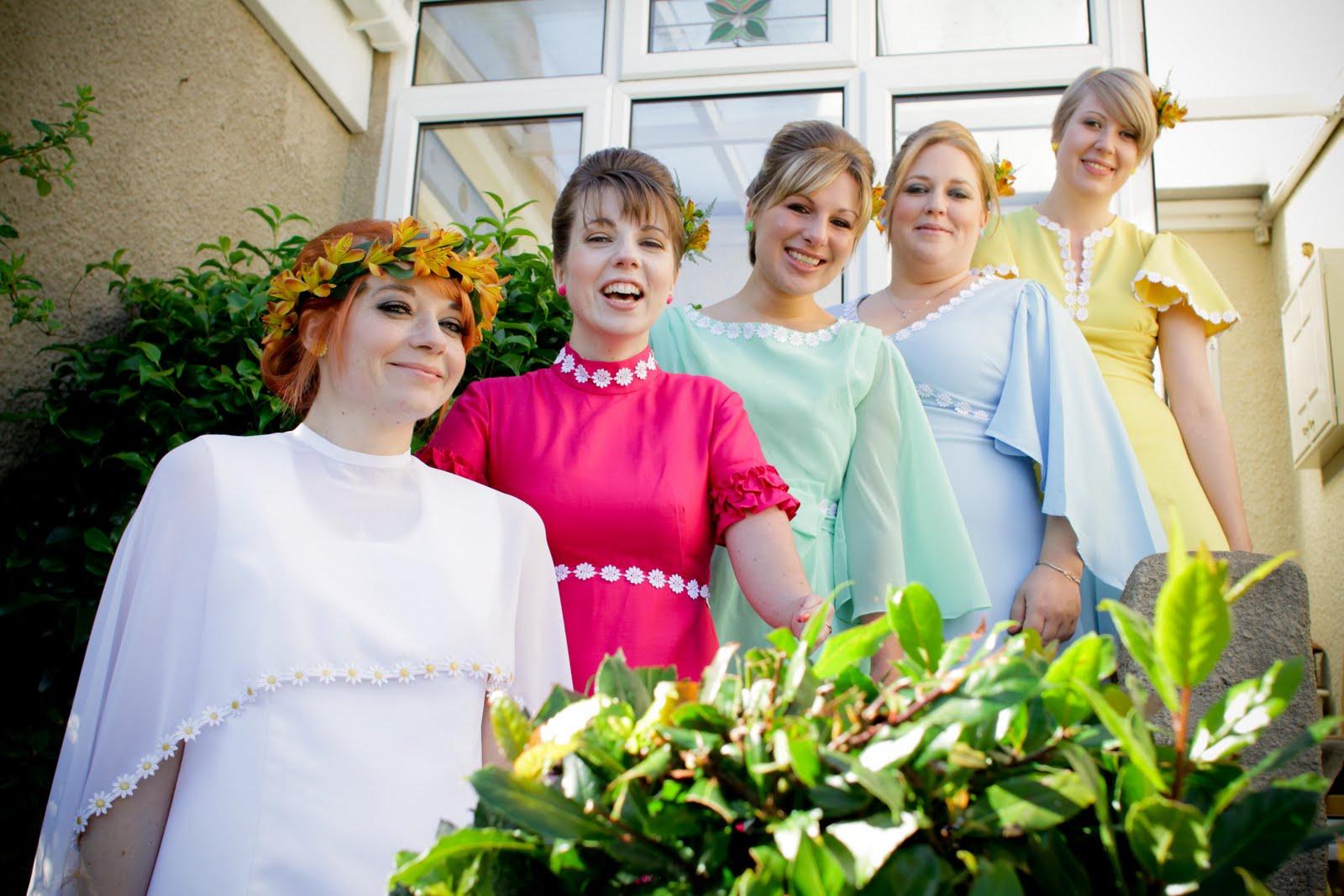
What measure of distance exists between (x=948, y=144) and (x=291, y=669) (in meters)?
1.97

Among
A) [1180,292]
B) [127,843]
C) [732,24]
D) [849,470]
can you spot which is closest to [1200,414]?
[1180,292]

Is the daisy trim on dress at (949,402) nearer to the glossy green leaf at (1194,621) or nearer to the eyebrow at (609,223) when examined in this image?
the eyebrow at (609,223)

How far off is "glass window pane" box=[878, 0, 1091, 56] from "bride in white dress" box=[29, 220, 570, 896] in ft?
11.3

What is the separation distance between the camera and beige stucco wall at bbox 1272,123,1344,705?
554cm

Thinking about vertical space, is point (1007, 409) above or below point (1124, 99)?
below

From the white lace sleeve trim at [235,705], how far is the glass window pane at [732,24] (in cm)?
372

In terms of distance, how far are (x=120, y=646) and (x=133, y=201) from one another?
2414 millimetres

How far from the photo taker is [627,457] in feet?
7.13

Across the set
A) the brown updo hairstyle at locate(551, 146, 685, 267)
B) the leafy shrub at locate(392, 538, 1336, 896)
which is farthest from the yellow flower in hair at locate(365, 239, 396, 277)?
the leafy shrub at locate(392, 538, 1336, 896)

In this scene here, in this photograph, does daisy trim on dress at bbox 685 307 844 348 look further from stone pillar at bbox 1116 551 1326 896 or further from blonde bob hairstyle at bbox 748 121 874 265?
stone pillar at bbox 1116 551 1326 896

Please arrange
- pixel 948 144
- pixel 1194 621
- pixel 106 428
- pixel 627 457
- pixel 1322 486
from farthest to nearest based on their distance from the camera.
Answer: pixel 1322 486 < pixel 106 428 < pixel 948 144 < pixel 627 457 < pixel 1194 621

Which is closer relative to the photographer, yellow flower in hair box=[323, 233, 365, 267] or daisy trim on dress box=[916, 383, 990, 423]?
yellow flower in hair box=[323, 233, 365, 267]

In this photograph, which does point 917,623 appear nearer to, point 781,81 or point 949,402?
point 949,402

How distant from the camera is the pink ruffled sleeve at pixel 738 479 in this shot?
Answer: 6.83ft
